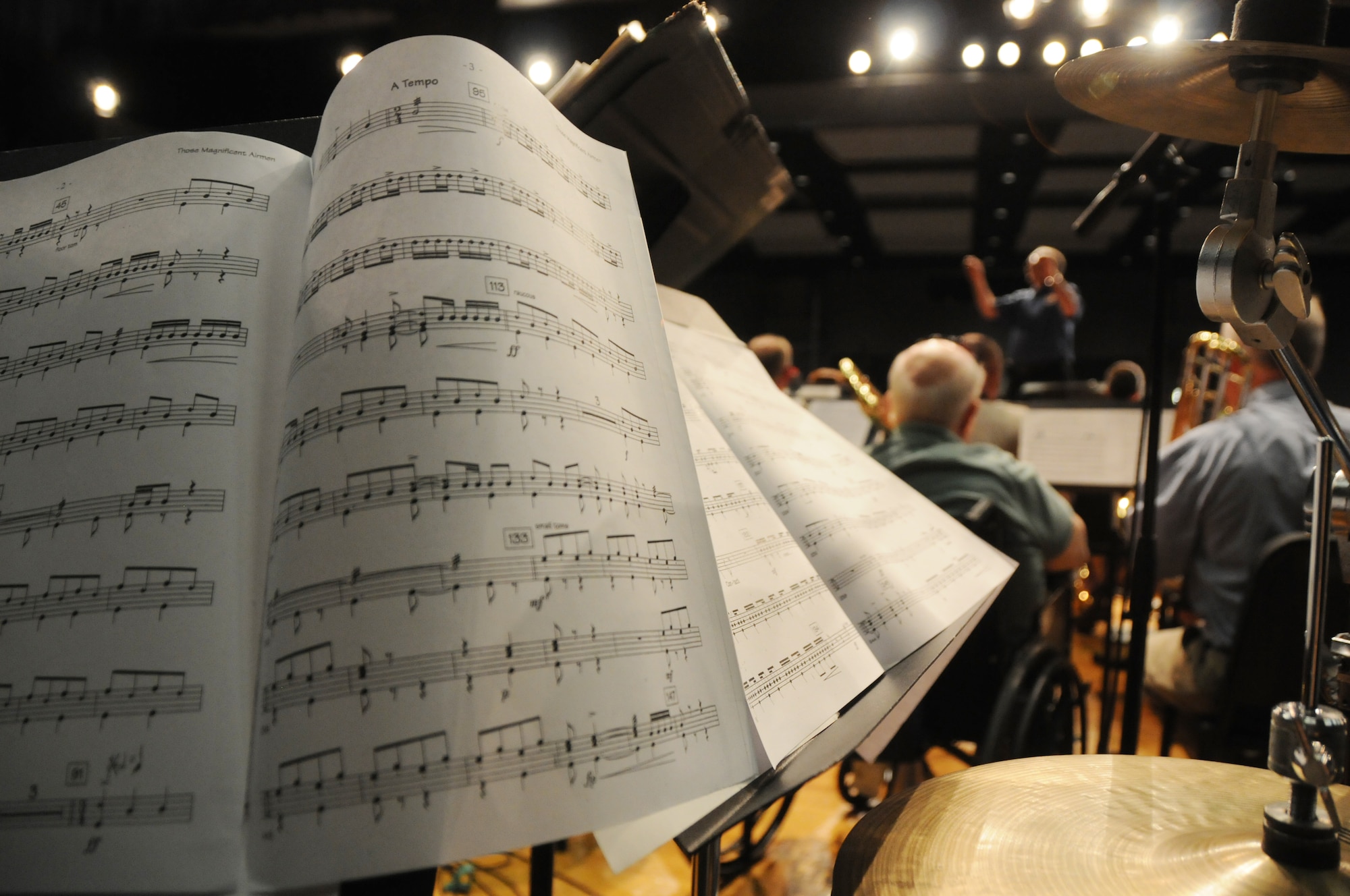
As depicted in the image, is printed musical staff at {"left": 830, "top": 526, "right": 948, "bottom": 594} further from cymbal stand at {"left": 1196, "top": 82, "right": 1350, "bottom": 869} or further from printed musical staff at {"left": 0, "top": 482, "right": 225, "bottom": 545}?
printed musical staff at {"left": 0, "top": 482, "right": 225, "bottom": 545}

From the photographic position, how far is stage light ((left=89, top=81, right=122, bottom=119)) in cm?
429

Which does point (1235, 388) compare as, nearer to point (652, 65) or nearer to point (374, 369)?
point (652, 65)

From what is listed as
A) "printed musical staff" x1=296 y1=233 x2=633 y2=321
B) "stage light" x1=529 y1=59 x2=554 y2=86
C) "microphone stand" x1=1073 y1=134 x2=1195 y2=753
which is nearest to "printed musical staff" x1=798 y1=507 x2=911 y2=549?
"printed musical staff" x1=296 y1=233 x2=633 y2=321

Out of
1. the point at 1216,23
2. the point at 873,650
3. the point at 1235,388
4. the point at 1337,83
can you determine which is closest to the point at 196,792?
the point at 873,650

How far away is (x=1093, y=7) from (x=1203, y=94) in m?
1.17

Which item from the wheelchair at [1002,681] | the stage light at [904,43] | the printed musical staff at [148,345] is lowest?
the wheelchair at [1002,681]

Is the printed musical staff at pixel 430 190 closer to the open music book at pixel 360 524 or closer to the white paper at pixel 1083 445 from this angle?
the open music book at pixel 360 524

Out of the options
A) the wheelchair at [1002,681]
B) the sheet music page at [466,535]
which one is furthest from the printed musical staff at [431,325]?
the wheelchair at [1002,681]

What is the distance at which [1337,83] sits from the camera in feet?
2.21

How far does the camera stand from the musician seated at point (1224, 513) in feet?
6.47

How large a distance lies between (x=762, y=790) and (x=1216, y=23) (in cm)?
139

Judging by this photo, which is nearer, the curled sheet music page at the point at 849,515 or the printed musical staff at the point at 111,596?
the printed musical staff at the point at 111,596

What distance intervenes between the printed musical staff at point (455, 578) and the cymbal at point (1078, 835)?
0.33m

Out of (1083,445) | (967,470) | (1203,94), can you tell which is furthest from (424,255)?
(1083,445)
